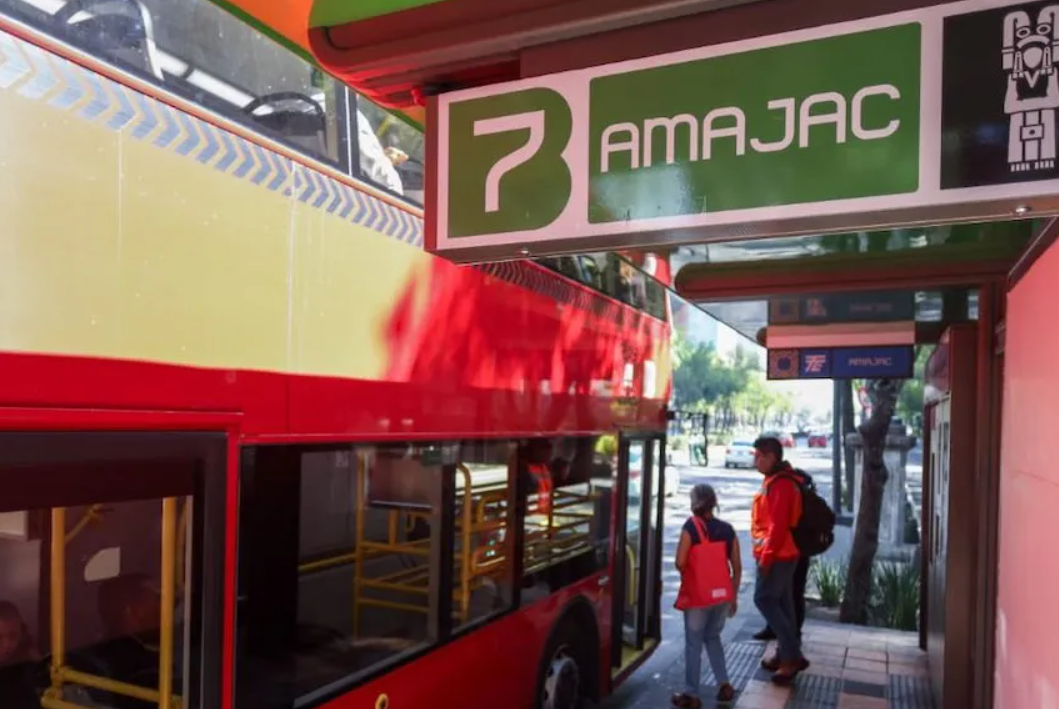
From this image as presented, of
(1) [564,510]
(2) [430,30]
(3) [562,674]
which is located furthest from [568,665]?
(2) [430,30]

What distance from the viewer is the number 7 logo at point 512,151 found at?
2230 millimetres

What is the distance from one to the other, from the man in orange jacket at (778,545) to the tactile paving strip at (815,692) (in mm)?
138

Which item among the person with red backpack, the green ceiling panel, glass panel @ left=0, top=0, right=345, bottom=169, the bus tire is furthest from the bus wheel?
the green ceiling panel

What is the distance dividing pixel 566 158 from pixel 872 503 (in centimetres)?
873

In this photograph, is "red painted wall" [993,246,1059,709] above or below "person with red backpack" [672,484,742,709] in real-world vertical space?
above

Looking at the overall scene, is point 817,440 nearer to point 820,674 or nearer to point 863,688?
point 820,674

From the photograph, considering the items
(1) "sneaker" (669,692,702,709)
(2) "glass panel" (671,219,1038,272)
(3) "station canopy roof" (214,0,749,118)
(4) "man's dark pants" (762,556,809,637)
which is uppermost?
(3) "station canopy roof" (214,0,749,118)

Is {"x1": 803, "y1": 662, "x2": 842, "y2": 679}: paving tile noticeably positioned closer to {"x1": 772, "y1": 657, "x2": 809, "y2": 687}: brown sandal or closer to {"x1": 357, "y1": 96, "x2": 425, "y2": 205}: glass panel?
{"x1": 772, "y1": 657, "x2": 809, "y2": 687}: brown sandal

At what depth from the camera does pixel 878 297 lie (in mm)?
6926

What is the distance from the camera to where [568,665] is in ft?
17.2

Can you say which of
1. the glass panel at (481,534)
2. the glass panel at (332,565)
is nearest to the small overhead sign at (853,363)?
the glass panel at (481,534)

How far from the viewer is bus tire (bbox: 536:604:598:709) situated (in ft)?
16.2

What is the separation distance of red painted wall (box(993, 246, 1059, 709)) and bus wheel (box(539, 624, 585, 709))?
2.40 metres

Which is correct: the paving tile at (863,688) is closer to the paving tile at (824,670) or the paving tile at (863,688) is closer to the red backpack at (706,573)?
the paving tile at (824,670)
